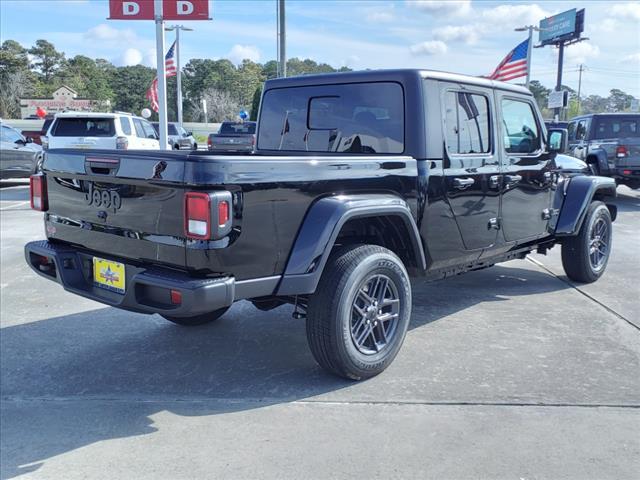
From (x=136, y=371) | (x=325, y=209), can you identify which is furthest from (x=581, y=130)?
(x=136, y=371)

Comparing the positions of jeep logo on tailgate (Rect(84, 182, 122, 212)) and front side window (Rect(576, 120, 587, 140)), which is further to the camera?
front side window (Rect(576, 120, 587, 140))

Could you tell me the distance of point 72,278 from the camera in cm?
369

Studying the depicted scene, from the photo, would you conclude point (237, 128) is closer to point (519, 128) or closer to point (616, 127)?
point (616, 127)

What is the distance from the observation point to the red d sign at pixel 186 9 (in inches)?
487

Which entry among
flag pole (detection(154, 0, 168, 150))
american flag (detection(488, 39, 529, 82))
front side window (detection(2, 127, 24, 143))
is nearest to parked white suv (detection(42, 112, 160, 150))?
flag pole (detection(154, 0, 168, 150))

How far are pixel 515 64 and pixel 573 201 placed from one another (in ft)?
52.0

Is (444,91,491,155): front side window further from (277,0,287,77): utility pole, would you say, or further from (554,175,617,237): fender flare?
(277,0,287,77): utility pole

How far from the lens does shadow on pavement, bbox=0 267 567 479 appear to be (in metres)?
3.30

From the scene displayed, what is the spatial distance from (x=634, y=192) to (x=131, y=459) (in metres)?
17.1

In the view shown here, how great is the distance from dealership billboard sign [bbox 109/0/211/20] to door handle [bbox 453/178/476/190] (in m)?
9.66

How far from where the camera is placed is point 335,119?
4.61 m

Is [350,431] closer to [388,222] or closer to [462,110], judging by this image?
[388,222]

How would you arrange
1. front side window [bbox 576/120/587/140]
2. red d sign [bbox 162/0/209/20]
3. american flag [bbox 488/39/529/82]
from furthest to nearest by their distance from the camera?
american flag [bbox 488/39/529/82], front side window [bbox 576/120/587/140], red d sign [bbox 162/0/209/20]

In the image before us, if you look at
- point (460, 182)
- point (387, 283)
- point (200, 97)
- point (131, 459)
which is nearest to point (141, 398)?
point (131, 459)
